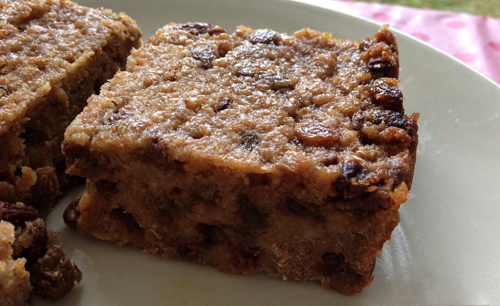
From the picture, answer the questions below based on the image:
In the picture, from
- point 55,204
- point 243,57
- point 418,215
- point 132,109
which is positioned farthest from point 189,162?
point 418,215

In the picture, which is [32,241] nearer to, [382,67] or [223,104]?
[223,104]

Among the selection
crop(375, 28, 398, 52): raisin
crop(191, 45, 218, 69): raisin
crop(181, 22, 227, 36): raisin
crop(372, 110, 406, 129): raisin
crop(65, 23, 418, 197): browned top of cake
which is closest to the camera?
crop(65, 23, 418, 197): browned top of cake

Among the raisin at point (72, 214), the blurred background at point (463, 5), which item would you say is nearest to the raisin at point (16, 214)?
the raisin at point (72, 214)

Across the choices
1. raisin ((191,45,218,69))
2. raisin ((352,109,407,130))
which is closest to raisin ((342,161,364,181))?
raisin ((352,109,407,130))

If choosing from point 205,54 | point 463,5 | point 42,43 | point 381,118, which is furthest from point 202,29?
point 463,5

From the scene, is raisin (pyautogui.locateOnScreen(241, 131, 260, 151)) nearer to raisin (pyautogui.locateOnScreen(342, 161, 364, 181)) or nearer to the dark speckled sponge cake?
the dark speckled sponge cake
